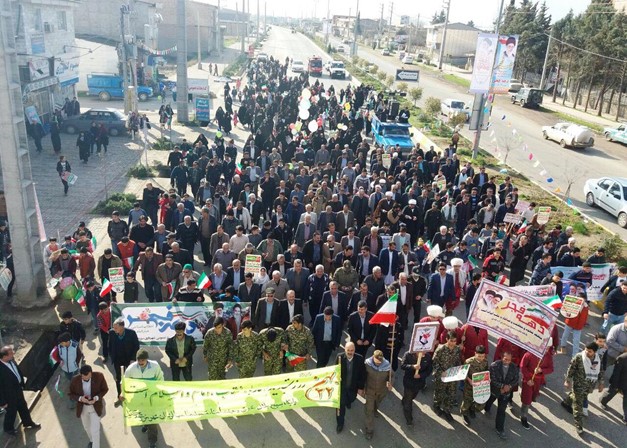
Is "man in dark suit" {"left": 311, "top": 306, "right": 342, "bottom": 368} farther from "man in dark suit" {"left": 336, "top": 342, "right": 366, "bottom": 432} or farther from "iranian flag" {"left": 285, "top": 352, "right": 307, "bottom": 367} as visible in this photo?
Answer: "man in dark suit" {"left": 336, "top": 342, "right": 366, "bottom": 432}

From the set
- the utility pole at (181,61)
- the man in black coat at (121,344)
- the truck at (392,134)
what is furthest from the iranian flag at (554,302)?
the utility pole at (181,61)

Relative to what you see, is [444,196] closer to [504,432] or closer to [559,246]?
[559,246]

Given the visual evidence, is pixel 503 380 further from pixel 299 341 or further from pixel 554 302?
pixel 299 341

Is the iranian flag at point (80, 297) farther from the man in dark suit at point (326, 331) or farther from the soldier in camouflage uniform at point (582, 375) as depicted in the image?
the soldier in camouflage uniform at point (582, 375)

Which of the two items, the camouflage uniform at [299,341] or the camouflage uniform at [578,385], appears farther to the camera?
the camouflage uniform at [299,341]

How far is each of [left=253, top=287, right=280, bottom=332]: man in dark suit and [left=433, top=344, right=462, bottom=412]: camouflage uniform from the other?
2.88 metres

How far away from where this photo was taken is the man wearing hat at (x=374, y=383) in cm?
819

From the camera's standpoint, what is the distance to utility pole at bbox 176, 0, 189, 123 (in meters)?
30.1

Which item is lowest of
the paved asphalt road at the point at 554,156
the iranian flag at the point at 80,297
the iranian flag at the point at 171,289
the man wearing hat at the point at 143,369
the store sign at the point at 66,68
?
the paved asphalt road at the point at 554,156

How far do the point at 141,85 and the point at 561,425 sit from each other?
43448mm

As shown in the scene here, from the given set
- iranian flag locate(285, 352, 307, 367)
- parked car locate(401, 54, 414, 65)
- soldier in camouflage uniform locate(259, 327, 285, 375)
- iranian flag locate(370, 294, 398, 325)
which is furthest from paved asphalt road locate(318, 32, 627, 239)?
parked car locate(401, 54, 414, 65)

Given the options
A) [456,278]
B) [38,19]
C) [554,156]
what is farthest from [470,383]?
[38,19]

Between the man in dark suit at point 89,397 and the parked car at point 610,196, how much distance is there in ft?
60.9

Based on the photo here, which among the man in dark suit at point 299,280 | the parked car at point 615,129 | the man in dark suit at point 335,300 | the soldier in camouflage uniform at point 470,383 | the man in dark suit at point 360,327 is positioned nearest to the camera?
the soldier in camouflage uniform at point 470,383
